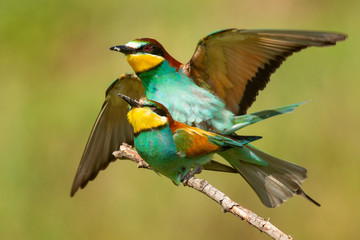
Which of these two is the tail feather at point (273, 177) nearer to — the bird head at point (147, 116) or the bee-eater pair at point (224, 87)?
the bee-eater pair at point (224, 87)

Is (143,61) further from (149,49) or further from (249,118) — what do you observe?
(249,118)

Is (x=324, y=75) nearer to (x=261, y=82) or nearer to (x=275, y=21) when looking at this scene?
(x=275, y=21)

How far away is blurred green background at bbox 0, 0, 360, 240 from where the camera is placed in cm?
343

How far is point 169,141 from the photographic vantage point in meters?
2.19

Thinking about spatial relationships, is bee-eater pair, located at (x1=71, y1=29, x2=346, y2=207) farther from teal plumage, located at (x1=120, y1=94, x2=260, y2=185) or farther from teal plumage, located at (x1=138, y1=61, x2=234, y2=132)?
teal plumage, located at (x1=120, y1=94, x2=260, y2=185)

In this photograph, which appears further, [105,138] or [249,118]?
[105,138]

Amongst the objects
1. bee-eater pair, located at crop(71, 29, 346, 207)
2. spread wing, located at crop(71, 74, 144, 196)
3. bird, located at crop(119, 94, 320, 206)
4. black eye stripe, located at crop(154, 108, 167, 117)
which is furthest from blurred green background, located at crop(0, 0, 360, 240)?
black eye stripe, located at crop(154, 108, 167, 117)

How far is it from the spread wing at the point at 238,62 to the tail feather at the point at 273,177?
199 millimetres

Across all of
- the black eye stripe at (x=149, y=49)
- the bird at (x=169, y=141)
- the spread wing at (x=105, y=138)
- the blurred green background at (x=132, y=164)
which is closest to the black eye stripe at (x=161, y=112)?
the bird at (x=169, y=141)

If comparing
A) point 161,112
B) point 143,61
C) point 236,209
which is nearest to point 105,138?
point 143,61

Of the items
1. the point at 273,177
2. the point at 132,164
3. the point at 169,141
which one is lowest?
the point at 132,164

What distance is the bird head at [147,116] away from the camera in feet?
7.12

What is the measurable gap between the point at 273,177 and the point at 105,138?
78 cm

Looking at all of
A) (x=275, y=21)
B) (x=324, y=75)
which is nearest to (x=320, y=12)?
(x=275, y=21)
